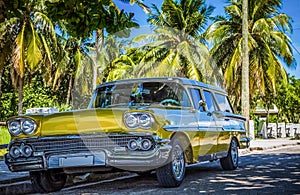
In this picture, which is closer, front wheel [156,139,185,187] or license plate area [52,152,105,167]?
license plate area [52,152,105,167]

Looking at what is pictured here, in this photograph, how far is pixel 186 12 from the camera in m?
31.8

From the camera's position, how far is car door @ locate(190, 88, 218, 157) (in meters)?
8.15

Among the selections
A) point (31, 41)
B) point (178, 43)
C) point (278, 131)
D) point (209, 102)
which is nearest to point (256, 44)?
point (178, 43)

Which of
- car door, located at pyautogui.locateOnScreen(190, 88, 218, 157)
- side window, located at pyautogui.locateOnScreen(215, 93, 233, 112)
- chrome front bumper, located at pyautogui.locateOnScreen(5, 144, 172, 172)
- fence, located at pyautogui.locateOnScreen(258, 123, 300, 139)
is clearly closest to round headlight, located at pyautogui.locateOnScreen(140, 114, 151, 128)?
chrome front bumper, located at pyautogui.locateOnScreen(5, 144, 172, 172)

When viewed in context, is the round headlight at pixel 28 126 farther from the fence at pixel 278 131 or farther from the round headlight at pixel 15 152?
the fence at pixel 278 131

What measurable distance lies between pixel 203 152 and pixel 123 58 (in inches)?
1251

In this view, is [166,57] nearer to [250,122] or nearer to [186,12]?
[186,12]

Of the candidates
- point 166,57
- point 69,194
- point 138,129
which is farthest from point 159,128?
point 166,57

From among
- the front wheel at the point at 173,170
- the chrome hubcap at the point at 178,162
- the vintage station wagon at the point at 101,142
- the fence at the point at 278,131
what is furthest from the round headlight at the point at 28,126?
the fence at the point at 278,131

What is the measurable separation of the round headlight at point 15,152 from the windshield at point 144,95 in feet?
6.29

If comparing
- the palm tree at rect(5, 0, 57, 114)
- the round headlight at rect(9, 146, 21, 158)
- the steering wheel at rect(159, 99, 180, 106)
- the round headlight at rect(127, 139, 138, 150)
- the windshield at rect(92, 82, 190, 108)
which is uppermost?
the palm tree at rect(5, 0, 57, 114)

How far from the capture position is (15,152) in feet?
21.9

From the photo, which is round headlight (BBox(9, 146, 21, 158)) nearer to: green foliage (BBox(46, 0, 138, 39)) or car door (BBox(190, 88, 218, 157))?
green foliage (BBox(46, 0, 138, 39))

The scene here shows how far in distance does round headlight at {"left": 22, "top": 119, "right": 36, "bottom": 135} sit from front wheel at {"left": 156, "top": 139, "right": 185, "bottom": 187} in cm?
190
